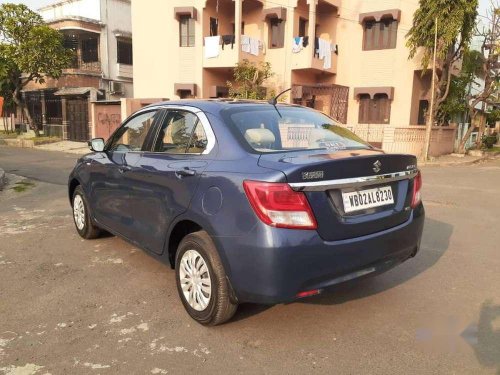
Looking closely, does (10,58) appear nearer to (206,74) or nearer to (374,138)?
(206,74)

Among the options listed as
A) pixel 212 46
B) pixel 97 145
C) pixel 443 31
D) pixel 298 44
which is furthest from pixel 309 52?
pixel 97 145

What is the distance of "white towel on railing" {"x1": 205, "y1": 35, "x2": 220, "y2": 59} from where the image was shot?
62.6ft

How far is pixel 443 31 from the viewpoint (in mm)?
15938

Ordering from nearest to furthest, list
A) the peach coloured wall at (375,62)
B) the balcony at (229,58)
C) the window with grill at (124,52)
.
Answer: the peach coloured wall at (375,62)
the balcony at (229,58)
the window with grill at (124,52)

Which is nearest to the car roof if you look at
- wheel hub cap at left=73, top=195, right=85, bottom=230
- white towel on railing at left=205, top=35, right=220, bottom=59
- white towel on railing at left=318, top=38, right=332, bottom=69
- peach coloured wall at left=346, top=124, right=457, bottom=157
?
wheel hub cap at left=73, top=195, right=85, bottom=230

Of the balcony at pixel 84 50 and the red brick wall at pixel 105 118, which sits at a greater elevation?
the balcony at pixel 84 50

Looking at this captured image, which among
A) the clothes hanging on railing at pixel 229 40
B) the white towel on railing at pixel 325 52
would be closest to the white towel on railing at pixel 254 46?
the clothes hanging on railing at pixel 229 40

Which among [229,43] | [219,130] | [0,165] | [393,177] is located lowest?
[0,165]

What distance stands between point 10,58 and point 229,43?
11773 mm

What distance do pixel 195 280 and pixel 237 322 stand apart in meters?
0.45

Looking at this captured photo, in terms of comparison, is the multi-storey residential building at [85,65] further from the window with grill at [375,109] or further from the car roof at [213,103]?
the car roof at [213,103]

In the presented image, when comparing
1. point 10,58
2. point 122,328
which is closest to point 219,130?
point 122,328

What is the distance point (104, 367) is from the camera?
2721 mm

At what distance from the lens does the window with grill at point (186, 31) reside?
66.7 feet
